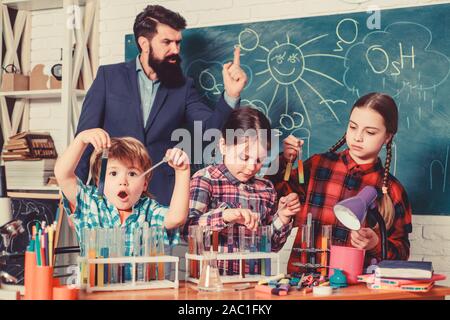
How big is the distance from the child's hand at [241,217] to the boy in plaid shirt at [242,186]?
0.08m

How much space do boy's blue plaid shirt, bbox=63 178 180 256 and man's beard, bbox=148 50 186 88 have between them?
2.29 ft

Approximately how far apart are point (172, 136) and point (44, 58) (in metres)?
0.94

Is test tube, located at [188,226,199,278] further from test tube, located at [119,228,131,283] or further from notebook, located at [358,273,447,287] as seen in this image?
notebook, located at [358,273,447,287]

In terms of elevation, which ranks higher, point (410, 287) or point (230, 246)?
point (230, 246)

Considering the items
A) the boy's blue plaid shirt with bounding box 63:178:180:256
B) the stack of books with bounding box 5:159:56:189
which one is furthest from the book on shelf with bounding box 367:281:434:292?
the stack of books with bounding box 5:159:56:189

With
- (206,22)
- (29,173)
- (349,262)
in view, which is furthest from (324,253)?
(29,173)

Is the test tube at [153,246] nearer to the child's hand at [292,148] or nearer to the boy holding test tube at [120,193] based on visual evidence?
the boy holding test tube at [120,193]

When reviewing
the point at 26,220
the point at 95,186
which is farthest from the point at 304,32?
the point at 26,220

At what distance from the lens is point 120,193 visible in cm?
300

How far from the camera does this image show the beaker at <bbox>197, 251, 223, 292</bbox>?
249 cm

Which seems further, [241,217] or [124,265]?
[241,217]

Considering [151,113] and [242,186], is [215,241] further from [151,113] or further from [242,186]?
[151,113]

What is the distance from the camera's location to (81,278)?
2.43m

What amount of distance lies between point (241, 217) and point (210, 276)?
51 cm
